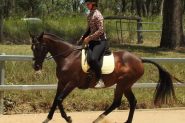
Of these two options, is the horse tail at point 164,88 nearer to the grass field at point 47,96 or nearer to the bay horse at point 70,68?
the bay horse at point 70,68

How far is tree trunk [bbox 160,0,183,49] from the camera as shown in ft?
65.6

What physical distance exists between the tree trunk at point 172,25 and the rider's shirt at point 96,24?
1050cm

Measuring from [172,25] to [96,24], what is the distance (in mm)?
10571

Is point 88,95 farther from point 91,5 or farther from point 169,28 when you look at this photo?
point 169,28

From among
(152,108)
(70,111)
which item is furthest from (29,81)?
(152,108)

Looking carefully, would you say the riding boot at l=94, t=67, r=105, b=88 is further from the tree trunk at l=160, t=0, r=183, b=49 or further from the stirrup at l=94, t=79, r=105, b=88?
the tree trunk at l=160, t=0, r=183, b=49

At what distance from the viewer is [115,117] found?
1149 cm

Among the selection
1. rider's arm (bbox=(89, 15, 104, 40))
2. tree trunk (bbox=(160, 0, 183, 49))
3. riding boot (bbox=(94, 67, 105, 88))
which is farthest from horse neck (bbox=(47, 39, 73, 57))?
tree trunk (bbox=(160, 0, 183, 49))

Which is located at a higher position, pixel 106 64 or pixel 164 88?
pixel 106 64

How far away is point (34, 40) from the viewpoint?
9742mm

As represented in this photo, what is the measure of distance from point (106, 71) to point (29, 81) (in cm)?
345

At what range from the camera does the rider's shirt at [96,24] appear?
32.3ft

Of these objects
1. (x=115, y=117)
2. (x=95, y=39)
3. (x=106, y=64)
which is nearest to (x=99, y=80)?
(x=106, y=64)

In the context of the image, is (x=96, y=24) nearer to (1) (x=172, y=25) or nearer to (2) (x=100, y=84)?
(2) (x=100, y=84)
